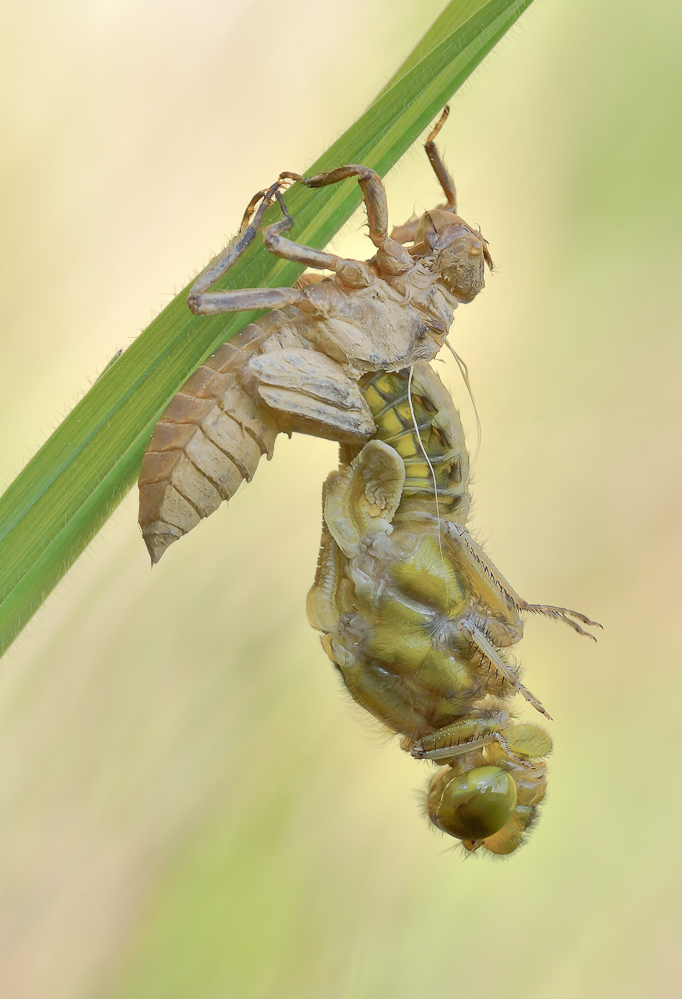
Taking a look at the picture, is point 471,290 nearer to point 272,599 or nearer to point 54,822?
point 272,599

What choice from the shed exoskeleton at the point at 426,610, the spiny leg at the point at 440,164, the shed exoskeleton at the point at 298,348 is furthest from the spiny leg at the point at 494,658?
the spiny leg at the point at 440,164

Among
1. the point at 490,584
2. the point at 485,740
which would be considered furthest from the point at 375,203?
the point at 485,740

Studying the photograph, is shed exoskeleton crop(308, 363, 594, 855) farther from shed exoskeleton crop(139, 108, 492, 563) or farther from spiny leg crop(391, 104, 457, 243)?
spiny leg crop(391, 104, 457, 243)

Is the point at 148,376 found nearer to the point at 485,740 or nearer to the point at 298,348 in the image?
the point at 298,348

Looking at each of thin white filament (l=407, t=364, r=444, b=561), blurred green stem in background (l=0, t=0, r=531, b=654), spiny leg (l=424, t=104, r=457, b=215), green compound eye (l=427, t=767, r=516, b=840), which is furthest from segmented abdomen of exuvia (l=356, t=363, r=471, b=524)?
green compound eye (l=427, t=767, r=516, b=840)

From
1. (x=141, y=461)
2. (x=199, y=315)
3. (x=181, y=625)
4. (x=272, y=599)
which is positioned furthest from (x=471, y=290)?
(x=181, y=625)

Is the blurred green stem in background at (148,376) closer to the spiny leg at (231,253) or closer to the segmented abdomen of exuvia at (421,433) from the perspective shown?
the spiny leg at (231,253)

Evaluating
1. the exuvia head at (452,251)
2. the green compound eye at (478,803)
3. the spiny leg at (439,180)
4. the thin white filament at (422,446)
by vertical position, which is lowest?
the green compound eye at (478,803)
